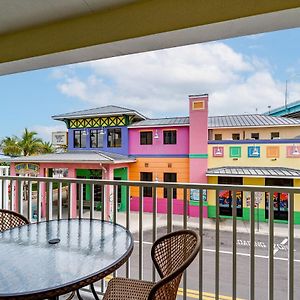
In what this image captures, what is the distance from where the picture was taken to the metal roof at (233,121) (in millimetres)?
9474

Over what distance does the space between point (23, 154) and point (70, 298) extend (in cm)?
803

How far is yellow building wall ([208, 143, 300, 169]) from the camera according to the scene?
350 inches

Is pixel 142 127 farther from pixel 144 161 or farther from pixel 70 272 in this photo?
pixel 70 272

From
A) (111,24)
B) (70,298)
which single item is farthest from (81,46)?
(70,298)

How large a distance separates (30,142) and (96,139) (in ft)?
9.23

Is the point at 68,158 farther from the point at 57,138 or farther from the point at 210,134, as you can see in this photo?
the point at 210,134

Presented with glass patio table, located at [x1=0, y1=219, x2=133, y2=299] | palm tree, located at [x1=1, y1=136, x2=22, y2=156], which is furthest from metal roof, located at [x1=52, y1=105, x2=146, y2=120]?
glass patio table, located at [x1=0, y1=219, x2=133, y2=299]

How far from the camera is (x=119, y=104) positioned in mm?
11320

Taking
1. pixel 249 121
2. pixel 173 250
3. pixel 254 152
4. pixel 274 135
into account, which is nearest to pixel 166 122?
pixel 249 121

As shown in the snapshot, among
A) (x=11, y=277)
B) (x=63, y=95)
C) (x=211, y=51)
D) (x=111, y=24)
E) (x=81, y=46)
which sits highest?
(x=211, y=51)

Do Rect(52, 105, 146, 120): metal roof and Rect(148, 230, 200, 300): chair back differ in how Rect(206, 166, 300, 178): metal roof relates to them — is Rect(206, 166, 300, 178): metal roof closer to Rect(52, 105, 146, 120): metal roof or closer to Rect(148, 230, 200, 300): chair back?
Rect(52, 105, 146, 120): metal roof

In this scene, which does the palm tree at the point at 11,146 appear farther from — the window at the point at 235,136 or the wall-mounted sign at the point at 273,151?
the wall-mounted sign at the point at 273,151

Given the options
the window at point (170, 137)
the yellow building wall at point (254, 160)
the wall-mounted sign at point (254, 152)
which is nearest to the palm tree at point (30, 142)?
the window at point (170, 137)

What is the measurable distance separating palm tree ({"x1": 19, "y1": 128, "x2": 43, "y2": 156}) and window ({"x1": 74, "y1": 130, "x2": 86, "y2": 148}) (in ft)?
6.93
